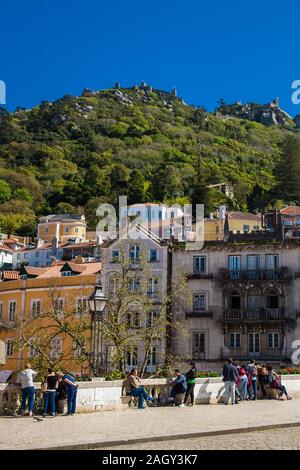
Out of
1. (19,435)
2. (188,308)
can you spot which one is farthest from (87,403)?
(188,308)

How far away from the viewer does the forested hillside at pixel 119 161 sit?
11288 centimetres

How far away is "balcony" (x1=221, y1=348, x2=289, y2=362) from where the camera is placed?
44.0 meters

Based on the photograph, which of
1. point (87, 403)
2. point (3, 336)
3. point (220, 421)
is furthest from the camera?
point (3, 336)

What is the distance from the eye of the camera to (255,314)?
149 ft

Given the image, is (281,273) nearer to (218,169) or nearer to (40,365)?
(40,365)

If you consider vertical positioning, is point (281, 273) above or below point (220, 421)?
above

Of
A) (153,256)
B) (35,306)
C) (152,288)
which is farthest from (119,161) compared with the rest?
(152,288)

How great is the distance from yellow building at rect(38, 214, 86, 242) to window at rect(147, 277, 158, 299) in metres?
53.6

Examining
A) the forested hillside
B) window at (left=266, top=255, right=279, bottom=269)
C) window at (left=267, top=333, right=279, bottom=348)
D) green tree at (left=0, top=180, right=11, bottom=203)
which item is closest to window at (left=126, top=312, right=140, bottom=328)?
window at (left=267, top=333, right=279, bottom=348)

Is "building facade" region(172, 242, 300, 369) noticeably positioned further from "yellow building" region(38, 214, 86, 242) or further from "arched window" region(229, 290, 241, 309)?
"yellow building" region(38, 214, 86, 242)

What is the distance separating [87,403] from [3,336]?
108 ft

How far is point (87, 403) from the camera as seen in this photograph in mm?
19047

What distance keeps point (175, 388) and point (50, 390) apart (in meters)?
5.22
